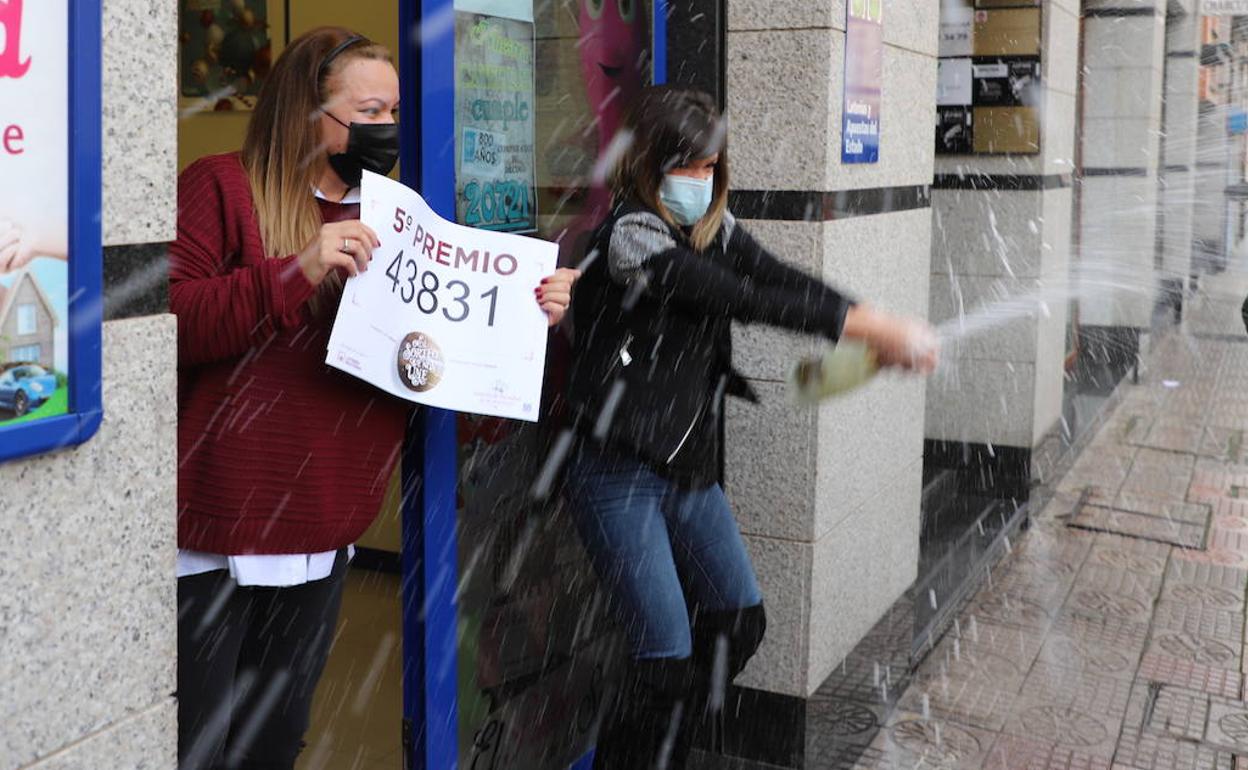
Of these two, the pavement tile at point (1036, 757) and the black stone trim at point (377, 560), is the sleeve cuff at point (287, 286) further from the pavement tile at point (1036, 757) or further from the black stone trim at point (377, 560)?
the black stone trim at point (377, 560)

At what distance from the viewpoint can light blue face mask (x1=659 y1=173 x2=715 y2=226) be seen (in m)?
3.65

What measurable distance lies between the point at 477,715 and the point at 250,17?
13.8 feet

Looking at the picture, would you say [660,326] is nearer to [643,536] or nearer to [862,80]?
[643,536]

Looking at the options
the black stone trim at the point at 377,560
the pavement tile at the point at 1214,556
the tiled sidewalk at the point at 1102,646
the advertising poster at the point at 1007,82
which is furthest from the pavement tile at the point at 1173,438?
the black stone trim at the point at 377,560

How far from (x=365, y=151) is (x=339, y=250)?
276 millimetres

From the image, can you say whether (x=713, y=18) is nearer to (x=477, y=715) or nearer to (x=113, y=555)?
(x=477, y=715)

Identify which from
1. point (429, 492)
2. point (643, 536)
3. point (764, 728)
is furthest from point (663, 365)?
point (764, 728)

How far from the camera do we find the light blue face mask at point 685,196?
3652mm

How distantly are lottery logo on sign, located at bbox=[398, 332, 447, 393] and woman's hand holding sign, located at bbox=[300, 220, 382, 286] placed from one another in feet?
0.65

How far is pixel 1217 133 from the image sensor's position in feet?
104

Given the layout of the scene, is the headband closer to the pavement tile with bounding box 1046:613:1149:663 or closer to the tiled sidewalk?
the tiled sidewalk

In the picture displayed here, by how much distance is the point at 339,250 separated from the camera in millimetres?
2740

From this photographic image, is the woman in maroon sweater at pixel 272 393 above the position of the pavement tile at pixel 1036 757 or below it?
above

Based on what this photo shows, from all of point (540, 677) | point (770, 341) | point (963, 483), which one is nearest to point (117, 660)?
point (540, 677)
